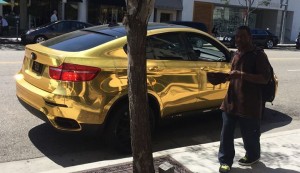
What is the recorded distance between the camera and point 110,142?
5277mm

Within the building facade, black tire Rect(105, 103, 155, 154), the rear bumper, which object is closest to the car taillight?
the rear bumper

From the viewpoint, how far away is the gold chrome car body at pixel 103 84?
16.2 feet

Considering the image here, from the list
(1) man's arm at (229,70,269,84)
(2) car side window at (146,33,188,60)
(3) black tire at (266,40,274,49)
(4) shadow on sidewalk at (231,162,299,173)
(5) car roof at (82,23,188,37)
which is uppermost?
(5) car roof at (82,23,188,37)

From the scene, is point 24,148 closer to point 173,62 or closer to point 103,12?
point 173,62

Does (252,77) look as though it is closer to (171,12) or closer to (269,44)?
(269,44)

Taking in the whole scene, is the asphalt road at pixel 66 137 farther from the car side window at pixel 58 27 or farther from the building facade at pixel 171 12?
the building facade at pixel 171 12

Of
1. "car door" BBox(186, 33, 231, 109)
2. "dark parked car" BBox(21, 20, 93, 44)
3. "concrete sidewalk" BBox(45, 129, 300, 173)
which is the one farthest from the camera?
"dark parked car" BBox(21, 20, 93, 44)

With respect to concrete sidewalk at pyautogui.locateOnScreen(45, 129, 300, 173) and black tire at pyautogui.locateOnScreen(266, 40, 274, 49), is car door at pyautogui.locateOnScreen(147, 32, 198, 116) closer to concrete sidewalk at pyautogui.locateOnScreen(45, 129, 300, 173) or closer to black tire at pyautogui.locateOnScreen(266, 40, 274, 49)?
concrete sidewalk at pyautogui.locateOnScreen(45, 129, 300, 173)

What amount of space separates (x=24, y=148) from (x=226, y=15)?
3506cm

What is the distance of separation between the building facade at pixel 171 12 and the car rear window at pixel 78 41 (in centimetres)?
2213

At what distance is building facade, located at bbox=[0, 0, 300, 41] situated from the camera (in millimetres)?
28203

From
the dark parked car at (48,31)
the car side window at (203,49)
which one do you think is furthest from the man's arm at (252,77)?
the dark parked car at (48,31)

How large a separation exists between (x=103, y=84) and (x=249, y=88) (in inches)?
66.3

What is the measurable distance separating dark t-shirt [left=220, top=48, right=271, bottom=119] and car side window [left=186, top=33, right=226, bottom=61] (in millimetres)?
1700
